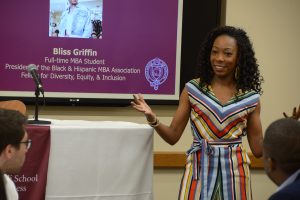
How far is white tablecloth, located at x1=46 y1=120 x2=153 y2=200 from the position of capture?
2889 millimetres

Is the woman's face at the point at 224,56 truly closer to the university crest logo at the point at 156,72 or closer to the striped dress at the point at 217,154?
the striped dress at the point at 217,154

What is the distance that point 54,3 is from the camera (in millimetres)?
4277

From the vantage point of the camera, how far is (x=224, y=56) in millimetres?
2744

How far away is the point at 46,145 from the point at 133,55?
1784 mm

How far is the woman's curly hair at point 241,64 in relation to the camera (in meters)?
2.79

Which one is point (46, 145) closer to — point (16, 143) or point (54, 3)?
point (16, 143)

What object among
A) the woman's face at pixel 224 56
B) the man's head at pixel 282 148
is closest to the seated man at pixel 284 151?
the man's head at pixel 282 148

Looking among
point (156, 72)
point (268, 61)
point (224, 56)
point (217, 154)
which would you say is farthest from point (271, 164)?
point (268, 61)

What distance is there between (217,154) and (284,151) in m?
0.95

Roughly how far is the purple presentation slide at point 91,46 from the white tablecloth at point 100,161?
1.35 meters

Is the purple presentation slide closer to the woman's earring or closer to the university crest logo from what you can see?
the university crest logo

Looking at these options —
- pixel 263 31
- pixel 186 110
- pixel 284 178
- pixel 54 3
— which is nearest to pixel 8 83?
pixel 54 3

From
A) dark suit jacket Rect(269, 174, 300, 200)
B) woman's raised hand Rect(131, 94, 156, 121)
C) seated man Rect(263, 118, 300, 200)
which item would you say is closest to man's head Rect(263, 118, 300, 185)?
seated man Rect(263, 118, 300, 200)

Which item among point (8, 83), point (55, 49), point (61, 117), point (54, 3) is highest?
point (54, 3)
